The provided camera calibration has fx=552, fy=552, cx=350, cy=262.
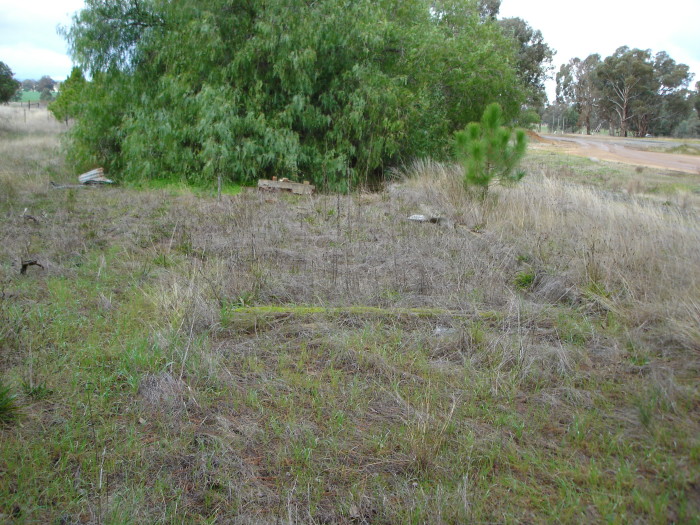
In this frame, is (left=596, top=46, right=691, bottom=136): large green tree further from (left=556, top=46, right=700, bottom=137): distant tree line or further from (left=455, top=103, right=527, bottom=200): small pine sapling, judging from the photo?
(left=455, top=103, right=527, bottom=200): small pine sapling

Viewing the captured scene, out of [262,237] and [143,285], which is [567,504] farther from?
[262,237]

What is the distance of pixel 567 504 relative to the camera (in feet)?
8.12

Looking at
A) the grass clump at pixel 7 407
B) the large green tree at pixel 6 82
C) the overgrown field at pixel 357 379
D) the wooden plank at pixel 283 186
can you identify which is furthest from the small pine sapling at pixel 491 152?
the large green tree at pixel 6 82

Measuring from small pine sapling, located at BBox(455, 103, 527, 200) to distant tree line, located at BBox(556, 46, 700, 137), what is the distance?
41311mm

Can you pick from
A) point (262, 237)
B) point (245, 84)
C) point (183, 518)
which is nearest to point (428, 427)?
point (183, 518)

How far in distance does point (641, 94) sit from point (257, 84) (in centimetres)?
4286

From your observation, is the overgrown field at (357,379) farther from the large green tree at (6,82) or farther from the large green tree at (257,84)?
the large green tree at (6,82)

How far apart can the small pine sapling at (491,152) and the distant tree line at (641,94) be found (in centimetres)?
4131

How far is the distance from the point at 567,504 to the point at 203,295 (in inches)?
128

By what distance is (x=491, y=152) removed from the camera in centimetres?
884

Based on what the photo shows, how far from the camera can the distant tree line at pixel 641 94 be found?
141ft

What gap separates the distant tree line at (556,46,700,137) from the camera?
141 feet

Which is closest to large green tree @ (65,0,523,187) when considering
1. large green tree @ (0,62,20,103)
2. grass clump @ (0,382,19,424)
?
grass clump @ (0,382,19,424)

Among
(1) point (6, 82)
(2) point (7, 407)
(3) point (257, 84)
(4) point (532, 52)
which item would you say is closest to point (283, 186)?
(3) point (257, 84)
